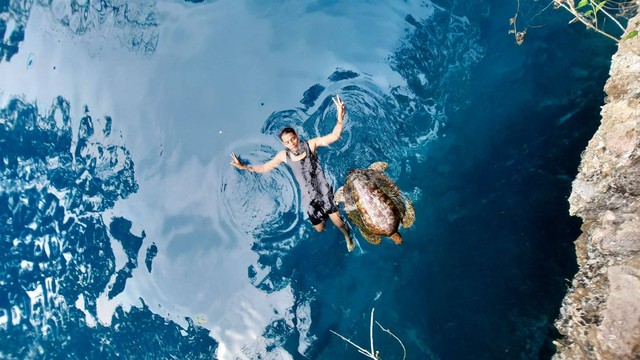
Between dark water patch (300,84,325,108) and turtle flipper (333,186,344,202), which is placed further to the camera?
dark water patch (300,84,325,108)

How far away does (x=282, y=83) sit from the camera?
20.6 feet

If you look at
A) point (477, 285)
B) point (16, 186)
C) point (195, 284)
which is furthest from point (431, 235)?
point (16, 186)

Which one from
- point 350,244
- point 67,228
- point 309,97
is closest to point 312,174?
point 350,244

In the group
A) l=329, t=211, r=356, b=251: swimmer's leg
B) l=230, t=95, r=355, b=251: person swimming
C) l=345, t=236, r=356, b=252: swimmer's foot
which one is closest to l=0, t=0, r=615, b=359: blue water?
l=345, t=236, r=356, b=252: swimmer's foot

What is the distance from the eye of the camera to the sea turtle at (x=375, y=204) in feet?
14.5

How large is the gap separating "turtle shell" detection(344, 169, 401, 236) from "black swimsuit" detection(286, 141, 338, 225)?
60 cm

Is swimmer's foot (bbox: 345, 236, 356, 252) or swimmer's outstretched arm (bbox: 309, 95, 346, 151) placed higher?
swimmer's outstretched arm (bbox: 309, 95, 346, 151)

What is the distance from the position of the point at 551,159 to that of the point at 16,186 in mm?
8835

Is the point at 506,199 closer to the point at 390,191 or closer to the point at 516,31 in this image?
the point at 390,191

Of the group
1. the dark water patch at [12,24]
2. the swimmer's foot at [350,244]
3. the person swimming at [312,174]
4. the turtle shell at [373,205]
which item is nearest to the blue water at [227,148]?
the dark water patch at [12,24]

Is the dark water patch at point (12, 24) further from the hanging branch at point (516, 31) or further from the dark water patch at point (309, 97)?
the hanging branch at point (516, 31)

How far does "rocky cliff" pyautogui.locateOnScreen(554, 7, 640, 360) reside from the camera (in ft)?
11.6

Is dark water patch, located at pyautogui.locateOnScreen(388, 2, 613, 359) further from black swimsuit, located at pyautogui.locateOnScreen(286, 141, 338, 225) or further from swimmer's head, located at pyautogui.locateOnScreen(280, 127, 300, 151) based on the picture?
swimmer's head, located at pyautogui.locateOnScreen(280, 127, 300, 151)

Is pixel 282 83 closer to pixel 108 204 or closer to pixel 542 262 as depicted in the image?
pixel 108 204
